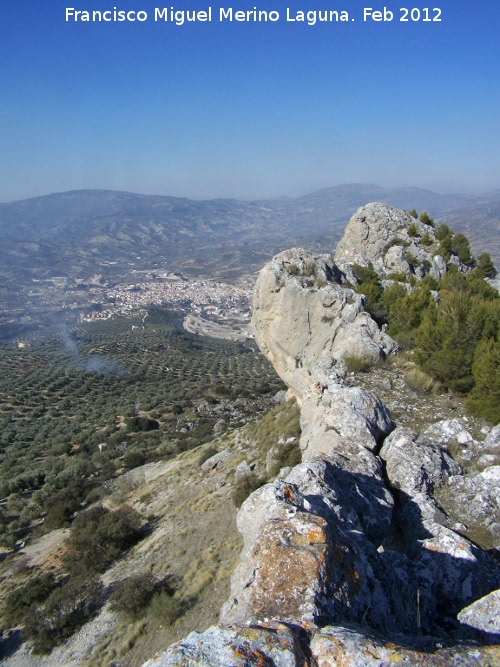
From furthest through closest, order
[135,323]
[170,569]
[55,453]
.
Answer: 1. [135,323]
2. [55,453]
3. [170,569]

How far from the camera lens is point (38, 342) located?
81.0 meters

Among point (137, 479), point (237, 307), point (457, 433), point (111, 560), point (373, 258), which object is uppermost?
point (373, 258)

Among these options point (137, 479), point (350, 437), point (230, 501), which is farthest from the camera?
point (137, 479)

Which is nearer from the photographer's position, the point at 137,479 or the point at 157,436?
the point at 137,479

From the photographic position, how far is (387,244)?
29328 millimetres

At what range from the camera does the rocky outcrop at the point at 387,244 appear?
2666 centimetres

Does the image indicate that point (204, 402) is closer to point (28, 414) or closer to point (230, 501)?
point (28, 414)

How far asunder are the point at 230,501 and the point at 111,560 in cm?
398

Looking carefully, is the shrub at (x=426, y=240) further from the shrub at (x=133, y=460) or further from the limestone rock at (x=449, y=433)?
the shrub at (x=133, y=460)

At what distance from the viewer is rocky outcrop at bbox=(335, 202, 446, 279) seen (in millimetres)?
26656

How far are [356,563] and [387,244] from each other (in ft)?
89.5

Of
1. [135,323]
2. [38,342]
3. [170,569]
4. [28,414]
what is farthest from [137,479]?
[135,323]

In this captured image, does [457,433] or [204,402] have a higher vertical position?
[457,433]

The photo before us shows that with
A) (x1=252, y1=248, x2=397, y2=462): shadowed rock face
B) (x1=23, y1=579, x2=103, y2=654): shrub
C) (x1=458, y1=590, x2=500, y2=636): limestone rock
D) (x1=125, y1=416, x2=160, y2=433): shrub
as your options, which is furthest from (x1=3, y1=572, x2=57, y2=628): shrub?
(x1=125, y1=416, x2=160, y2=433): shrub
